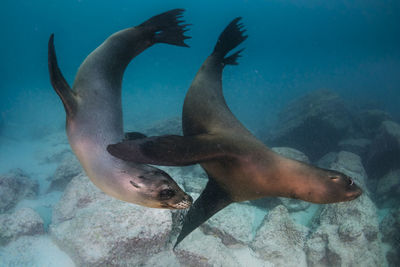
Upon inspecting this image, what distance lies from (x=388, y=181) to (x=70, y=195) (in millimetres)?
8648

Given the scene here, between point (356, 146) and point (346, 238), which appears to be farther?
point (356, 146)

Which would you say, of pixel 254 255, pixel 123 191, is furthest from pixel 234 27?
pixel 254 255

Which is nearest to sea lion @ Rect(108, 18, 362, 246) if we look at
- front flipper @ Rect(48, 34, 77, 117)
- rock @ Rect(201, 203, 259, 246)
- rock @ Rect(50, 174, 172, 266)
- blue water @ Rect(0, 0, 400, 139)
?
front flipper @ Rect(48, 34, 77, 117)

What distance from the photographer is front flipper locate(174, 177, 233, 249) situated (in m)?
1.84

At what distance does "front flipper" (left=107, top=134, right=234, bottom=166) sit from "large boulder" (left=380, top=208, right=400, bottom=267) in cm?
523

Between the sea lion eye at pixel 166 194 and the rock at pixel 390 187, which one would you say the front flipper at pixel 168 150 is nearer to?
the sea lion eye at pixel 166 194

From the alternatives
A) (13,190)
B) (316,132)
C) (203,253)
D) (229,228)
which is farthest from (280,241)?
(13,190)

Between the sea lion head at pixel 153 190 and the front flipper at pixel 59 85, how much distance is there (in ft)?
1.97

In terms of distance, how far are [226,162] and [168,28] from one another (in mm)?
1725

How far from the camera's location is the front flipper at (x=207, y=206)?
184 centimetres

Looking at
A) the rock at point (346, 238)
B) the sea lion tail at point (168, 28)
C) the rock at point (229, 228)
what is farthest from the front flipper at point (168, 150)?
the rock at point (346, 238)

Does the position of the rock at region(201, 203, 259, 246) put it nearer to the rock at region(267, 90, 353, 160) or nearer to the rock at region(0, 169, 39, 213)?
the rock at region(0, 169, 39, 213)

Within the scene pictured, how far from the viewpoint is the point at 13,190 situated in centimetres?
634

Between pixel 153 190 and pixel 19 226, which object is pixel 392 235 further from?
pixel 19 226
